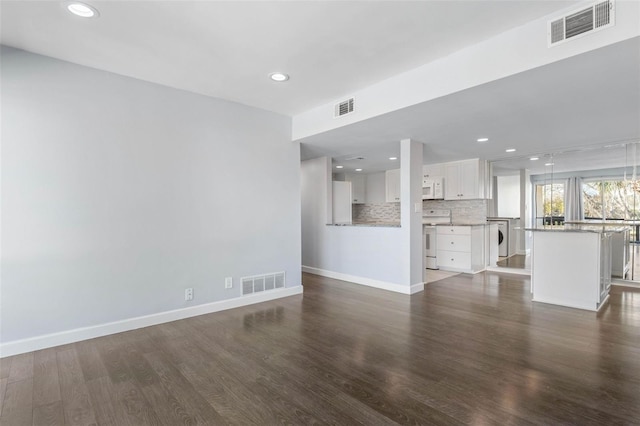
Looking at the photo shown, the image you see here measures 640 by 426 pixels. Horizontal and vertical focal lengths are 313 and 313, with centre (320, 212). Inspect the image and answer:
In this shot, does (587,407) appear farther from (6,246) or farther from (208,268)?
(6,246)

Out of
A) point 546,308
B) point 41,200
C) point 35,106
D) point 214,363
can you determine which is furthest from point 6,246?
point 546,308

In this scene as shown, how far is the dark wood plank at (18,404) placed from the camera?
1.84m

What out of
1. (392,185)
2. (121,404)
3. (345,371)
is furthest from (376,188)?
(121,404)

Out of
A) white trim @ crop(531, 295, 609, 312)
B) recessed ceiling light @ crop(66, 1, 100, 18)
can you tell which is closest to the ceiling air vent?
recessed ceiling light @ crop(66, 1, 100, 18)

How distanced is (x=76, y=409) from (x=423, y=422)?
2.12 meters

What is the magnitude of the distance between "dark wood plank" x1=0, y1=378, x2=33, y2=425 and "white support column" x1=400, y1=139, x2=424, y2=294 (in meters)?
4.08

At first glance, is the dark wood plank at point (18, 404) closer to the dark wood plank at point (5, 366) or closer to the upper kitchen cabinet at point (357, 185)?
the dark wood plank at point (5, 366)

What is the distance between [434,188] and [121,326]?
243 inches

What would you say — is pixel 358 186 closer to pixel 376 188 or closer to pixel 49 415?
pixel 376 188

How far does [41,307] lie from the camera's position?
9.20 ft

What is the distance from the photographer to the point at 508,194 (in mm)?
7375

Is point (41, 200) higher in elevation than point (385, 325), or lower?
higher

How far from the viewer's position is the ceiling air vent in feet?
12.2

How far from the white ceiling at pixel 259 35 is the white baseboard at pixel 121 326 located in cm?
254
